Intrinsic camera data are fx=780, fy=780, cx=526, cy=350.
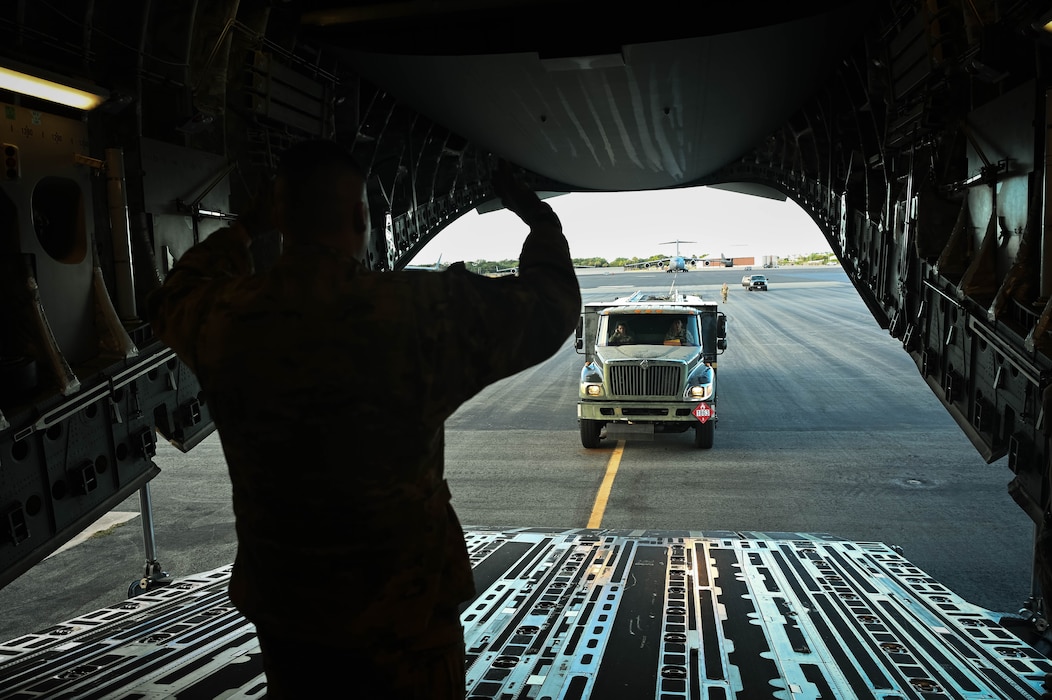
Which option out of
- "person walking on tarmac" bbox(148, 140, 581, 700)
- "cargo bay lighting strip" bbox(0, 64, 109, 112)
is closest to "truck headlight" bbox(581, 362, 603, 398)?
"cargo bay lighting strip" bbox(0, 64, 109, 112)

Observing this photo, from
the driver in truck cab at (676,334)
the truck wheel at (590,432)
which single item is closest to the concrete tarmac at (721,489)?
the truck wheel at (590,432)

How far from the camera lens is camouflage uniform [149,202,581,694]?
1.76 m

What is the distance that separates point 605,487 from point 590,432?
2.22 m

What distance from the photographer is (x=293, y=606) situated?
1.86 m

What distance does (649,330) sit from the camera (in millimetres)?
13016

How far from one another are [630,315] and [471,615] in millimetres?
9247

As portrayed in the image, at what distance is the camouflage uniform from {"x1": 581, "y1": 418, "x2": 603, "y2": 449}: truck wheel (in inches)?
396

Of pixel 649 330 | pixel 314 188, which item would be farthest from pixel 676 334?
pixel 314 188

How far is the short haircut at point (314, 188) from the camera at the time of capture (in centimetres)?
190

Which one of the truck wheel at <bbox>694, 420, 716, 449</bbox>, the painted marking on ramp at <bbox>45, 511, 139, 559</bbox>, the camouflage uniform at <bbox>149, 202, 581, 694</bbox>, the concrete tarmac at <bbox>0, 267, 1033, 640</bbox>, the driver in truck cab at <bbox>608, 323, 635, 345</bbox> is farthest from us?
the driver in truck cab at <bbox>608, 323, 635, 345</bbox>

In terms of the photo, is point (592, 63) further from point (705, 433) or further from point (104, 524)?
point (104, 524)

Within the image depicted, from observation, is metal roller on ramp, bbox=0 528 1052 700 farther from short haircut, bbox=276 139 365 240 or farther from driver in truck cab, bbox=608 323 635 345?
driver in truck cab, bbox=608 323 635 345

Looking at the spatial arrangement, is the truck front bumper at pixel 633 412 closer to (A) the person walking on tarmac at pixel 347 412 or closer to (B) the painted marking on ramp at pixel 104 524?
(B) the painted marking on ramp at pixel 104 524

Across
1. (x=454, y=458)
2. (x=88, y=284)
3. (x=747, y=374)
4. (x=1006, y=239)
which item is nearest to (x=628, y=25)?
(x=1006, y=239)
